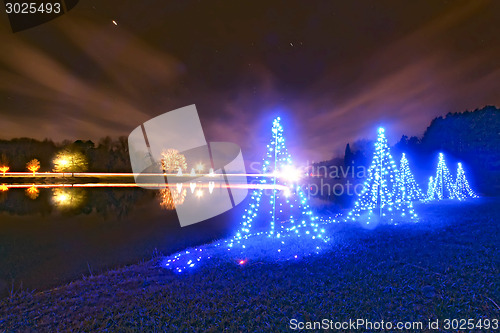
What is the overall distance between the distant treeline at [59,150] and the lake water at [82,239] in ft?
161

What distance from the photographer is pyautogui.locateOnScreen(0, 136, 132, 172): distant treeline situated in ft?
189

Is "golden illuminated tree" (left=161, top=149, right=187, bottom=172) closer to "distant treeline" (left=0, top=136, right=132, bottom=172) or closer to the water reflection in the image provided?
"distant treeline" (left=0, top=136, right=132, bottom=172)

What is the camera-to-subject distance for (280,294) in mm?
4492

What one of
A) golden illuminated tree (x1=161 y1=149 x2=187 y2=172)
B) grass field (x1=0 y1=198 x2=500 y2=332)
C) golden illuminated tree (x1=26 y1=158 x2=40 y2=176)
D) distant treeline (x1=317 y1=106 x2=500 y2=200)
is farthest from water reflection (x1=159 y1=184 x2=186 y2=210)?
golden illuminated tree (x1=161 y1=149 x2=187 y2=172)

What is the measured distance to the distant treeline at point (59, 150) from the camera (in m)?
57.8

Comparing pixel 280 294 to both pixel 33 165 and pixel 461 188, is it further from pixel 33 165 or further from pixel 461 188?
pixel 33 165

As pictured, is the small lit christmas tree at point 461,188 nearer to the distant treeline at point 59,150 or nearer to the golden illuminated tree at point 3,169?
the distant treeline at point 59,150

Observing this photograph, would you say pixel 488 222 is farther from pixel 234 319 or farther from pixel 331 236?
pixel 234 319

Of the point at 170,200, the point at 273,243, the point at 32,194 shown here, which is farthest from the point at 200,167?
the point at 273,243

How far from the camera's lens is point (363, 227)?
9.59m

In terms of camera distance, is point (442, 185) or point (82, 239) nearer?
point (82, 239)

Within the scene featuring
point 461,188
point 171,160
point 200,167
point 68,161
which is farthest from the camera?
point 200,167

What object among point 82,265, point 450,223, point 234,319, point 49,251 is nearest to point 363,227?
point 450,223

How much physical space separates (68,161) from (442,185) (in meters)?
66.7
